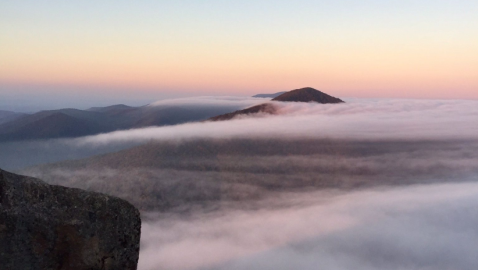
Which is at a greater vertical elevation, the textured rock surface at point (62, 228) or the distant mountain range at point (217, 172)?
the textured rock surface at point (62, 228)

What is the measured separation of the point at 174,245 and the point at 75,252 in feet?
318

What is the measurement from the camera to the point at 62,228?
8852 millimetres

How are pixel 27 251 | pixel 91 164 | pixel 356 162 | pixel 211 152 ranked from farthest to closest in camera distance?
pixel 356 162, pixel 211 152, pixel 91 164, pixel 27 251

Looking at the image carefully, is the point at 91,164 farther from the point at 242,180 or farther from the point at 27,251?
the point at 27,251

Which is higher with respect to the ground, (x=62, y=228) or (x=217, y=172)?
(x=62, y=228)

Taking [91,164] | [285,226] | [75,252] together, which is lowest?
[285,226]

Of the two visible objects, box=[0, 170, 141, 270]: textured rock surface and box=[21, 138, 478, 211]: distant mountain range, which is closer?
box=[0, 170, 141, 270]: textured rock surface

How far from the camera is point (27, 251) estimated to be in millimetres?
8617

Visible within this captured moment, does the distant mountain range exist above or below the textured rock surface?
below

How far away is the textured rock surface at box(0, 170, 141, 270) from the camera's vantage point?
28.1 ft

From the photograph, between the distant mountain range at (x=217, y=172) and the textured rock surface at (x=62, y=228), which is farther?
the distant mountain range at (x=217, y=172)

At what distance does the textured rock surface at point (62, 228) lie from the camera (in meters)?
8.58

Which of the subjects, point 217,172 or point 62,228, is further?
point 217,172

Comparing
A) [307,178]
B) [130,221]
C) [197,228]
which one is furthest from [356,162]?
[130,221]
